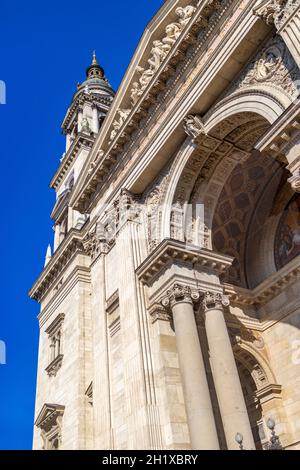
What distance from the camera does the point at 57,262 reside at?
24.2 metres

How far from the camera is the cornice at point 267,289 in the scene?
17.0 m

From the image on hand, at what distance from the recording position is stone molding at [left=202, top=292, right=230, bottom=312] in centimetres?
1443

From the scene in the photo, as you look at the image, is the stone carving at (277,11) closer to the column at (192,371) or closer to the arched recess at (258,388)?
the column at (192,371)

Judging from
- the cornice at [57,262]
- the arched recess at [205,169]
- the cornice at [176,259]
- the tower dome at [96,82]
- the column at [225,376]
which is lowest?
the column at [225,376]

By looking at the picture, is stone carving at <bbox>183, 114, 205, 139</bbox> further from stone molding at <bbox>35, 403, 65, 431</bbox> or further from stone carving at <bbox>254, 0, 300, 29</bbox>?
stone molding at <bbox>35, 403, 65, 431</bbox>

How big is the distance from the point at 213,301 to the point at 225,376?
227cm

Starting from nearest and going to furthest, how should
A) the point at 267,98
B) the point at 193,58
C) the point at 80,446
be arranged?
1. the point at 267,98
2. the point at 193,58
3. the point at 80,446

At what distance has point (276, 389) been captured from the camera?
16.1m

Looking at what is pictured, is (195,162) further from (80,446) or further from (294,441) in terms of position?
(80,446)

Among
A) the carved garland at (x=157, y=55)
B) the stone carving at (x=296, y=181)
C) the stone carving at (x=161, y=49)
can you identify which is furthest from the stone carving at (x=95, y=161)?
the stone carving at (x=296, y=181)

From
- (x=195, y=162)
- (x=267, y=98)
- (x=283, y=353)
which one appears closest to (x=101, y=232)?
(x=195, y=162)

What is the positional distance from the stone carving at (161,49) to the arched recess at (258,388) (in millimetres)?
9708

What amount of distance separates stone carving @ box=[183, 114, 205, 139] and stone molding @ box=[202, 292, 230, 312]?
15.4ft

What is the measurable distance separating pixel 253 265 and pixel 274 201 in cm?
259
